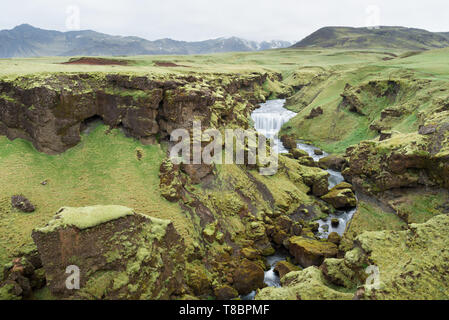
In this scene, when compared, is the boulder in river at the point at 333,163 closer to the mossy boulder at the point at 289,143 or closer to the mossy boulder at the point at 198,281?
the mossy boulder at the point at 289,143

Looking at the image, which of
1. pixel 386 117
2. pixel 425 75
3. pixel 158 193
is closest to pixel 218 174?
pixel 158 193

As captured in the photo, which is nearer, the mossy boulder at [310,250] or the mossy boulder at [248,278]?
the mossy boulder at [248,278]

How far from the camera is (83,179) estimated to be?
73.5 feet

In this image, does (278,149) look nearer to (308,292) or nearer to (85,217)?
(308,292)

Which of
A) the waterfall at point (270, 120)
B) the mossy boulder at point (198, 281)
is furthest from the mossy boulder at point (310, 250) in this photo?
the waterfall at point (270, 120)

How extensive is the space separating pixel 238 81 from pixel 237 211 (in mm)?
54325

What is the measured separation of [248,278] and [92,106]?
20.6 metres

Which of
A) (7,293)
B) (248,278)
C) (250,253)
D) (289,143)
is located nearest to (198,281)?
(248,278)

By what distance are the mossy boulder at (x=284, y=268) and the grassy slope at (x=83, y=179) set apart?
749 cm

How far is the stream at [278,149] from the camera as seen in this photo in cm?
2167

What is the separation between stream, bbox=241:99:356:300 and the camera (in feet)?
71.1

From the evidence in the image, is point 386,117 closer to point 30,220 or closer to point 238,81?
point 238,81

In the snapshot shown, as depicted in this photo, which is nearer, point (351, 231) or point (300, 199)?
point (351, 231)

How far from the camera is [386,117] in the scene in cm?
4450
